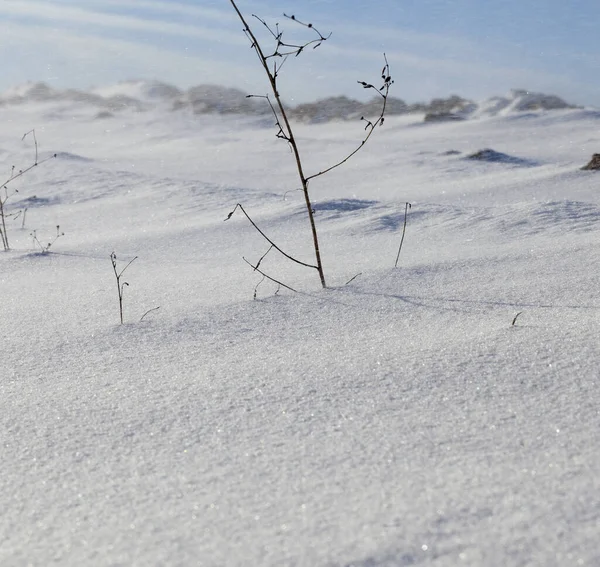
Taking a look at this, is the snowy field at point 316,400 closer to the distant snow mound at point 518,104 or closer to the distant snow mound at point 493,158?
the distant snow mound at point 493,158

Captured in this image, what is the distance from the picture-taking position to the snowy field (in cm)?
81

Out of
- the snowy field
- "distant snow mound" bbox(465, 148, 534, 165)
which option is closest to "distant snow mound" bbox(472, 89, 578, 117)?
"distant snow mound" bbox(465, 148, 534, 165)

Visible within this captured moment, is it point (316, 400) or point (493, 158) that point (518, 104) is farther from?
point (316, 400)

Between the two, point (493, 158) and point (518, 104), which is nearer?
point (493, 158)

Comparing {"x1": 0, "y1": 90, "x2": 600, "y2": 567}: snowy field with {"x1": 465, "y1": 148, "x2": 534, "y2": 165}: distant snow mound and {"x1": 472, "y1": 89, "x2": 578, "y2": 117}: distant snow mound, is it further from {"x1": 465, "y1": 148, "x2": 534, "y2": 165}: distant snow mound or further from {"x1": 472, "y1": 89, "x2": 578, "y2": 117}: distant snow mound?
{"x1": 472, "y1": 89, "x2": 578, "y2": 117}: distant snow mound

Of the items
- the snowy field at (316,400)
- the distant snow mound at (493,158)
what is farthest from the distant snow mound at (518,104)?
the snowy field at (316,400)

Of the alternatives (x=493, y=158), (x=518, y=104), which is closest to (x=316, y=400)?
(x=493, y=158)

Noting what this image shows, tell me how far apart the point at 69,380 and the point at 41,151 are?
5.84m

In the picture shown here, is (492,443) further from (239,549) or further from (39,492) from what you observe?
(39,492)

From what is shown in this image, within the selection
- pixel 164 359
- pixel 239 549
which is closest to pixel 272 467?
pixel 239 549

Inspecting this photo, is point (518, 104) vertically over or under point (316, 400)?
over

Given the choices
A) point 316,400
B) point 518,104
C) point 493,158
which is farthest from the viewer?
point 518,104

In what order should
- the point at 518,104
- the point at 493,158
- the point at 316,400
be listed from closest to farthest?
the point at 316,400, the point at 493,158, the point at 518,104

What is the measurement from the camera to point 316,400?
1.20 metres
